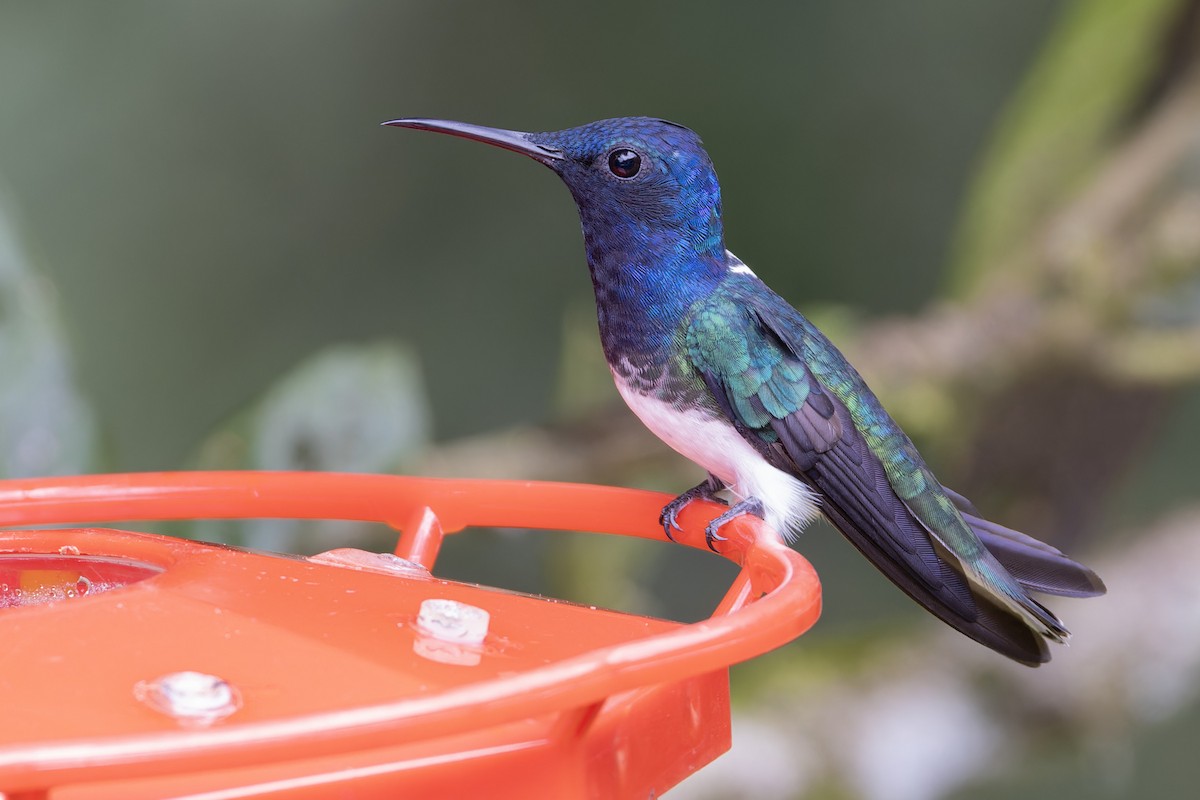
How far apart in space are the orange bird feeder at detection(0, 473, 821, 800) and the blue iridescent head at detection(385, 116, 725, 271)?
0.59m

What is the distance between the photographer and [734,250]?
296cm

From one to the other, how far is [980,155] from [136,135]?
188 centimetres

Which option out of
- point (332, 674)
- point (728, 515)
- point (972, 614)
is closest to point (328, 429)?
point (728, 515)

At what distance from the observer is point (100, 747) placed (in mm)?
566

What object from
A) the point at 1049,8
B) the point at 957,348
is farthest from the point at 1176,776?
the point at 1049,8

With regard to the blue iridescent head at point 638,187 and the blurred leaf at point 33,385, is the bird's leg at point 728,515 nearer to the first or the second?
the blue iridescent head at point 638,187

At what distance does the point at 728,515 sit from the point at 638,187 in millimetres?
481

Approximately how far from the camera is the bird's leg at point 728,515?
1308 mm

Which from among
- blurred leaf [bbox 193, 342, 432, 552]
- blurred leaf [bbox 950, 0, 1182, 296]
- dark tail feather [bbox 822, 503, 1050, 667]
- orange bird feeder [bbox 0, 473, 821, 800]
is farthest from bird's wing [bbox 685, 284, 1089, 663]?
blurred leaf [bbox 950, 0, 1182, 296]

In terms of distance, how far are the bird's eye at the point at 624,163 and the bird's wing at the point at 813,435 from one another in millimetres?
195

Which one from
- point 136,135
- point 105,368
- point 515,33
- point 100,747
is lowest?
point 105,368

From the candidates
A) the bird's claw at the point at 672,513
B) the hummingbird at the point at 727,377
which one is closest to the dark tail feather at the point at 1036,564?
the hummingbird at the point at 727,377

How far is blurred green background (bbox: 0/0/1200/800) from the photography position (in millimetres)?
2516

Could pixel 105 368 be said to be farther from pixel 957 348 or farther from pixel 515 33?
pixel 957 348
